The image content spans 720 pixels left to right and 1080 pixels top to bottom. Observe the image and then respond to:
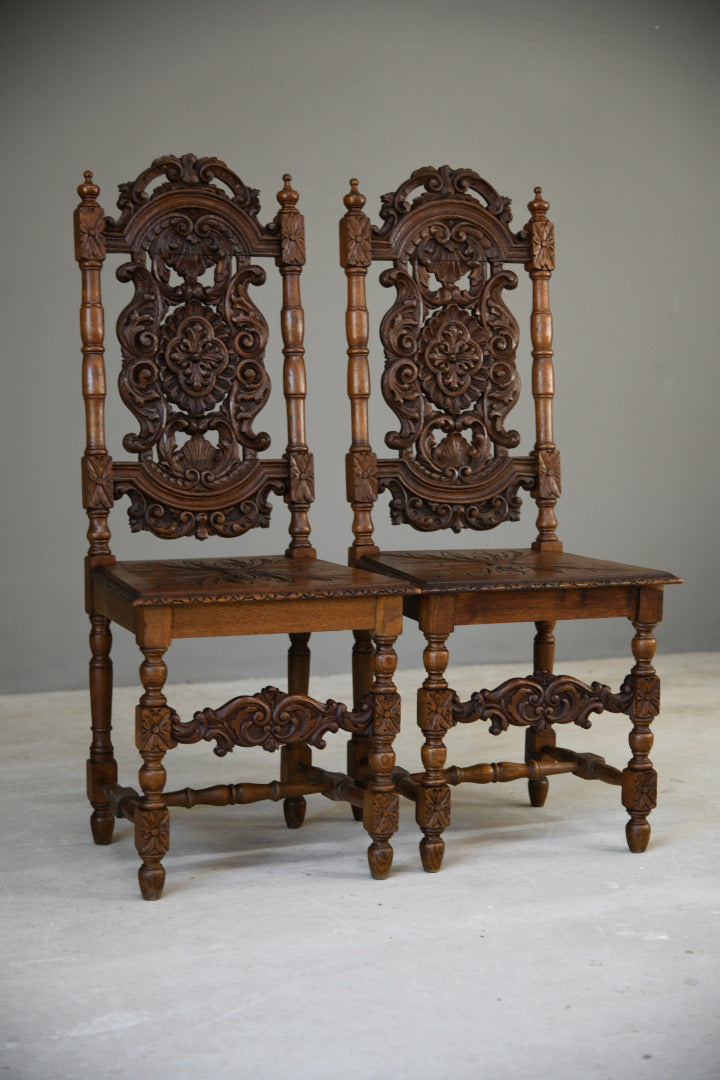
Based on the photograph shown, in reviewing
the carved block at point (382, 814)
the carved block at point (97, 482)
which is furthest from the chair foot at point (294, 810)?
the carved block at point (97, 482)

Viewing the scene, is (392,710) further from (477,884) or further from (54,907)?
(54,907)

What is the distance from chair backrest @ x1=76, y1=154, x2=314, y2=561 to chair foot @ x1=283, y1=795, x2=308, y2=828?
0.63m

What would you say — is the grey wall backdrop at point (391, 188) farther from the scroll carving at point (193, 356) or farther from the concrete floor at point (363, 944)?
the scroll carving at point (193, 356)

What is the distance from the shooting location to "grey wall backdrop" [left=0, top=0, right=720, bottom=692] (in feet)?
16.5

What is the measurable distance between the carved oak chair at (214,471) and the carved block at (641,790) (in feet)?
1.93

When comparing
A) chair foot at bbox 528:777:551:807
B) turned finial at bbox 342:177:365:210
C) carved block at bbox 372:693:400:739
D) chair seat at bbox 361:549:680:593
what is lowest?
chair foot at bbox 528:777:551:807

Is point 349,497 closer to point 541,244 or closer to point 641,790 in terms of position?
point 541,244

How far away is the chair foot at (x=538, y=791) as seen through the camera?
11.4 feet

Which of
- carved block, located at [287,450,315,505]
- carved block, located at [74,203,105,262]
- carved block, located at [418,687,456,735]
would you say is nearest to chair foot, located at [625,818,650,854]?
carved block, located at [418,687,456,735]

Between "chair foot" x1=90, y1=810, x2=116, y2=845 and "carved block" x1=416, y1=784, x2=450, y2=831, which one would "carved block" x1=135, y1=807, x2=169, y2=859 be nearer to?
"chair foot" x1=90, y1=810, x2=116, y2=845

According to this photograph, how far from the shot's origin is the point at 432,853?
294cm

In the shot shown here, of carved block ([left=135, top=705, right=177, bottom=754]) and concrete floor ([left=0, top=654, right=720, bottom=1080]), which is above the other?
carved block ([left=135, top=705, right=177, bottom=754])

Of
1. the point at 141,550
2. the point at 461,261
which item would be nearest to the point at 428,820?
the point at 461,261

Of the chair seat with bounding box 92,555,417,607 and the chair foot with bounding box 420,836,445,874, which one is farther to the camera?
the chair foot with bounding box 420,836,445,874
